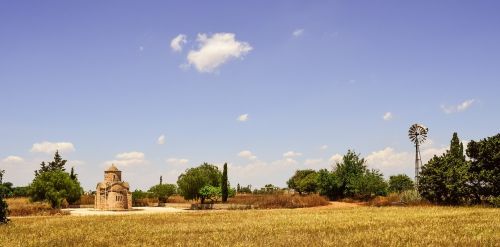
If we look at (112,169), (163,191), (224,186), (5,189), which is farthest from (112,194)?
(5,189)

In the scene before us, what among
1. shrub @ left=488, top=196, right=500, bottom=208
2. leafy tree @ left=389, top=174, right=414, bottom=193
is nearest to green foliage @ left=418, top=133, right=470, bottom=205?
shrub @ left=488, top=196, right=500, bottom=208

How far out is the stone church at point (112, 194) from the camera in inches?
2227

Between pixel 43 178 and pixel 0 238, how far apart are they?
3307 centimetres

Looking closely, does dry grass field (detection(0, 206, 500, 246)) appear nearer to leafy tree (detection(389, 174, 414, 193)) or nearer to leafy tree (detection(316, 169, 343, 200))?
leafy tree (detection(316, 169, 343, 200))

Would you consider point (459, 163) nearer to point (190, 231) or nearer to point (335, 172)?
point (335, 172)

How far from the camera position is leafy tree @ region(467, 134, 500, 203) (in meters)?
40.4

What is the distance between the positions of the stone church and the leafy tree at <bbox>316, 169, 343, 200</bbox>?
25.0 m

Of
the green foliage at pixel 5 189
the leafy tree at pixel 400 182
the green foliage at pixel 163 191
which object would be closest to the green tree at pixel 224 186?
the green foliage at pixel 163 191

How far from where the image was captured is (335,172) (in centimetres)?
6372

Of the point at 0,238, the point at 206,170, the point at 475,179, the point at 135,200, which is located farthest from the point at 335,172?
the point at 0,238

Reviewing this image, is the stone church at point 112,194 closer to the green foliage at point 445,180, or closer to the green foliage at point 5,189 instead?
the green foliage at point 5,189

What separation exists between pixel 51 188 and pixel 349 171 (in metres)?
36.4

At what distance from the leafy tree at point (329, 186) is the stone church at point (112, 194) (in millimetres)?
25029

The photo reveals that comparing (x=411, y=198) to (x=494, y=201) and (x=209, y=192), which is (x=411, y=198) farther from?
(x=209, y=192)
